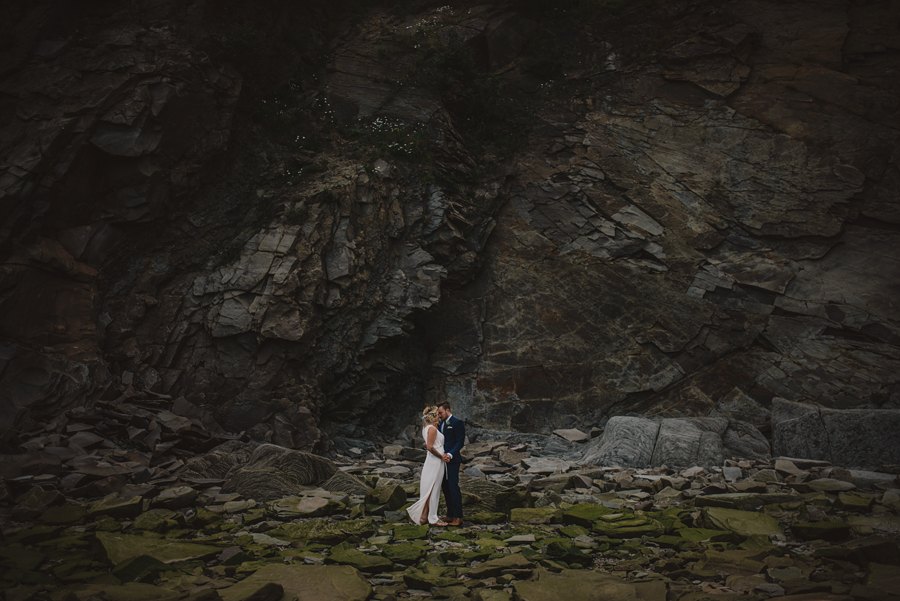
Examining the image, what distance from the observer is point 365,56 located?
1519 cm

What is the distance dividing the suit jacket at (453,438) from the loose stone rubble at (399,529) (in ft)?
2.82

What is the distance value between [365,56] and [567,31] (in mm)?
6417

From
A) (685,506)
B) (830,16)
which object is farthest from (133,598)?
(830,16)

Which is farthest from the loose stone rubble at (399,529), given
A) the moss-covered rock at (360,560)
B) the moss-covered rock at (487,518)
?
the moss-covered rock at (487,518)

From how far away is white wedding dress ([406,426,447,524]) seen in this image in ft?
21.0

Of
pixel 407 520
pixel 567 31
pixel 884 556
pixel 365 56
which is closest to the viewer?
pixel 884 556

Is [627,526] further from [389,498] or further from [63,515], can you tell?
[63,515]

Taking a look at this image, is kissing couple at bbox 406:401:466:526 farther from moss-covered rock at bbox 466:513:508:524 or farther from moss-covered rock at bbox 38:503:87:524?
moss-covered rock at bbox 38:503:87:524

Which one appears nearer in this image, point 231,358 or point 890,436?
point 890,436

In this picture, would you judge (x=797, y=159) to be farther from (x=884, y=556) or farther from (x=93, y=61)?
(x=93, y=61)

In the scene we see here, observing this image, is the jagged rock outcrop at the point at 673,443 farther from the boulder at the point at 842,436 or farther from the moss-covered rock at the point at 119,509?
the moss-covered rock at the point at 119,509

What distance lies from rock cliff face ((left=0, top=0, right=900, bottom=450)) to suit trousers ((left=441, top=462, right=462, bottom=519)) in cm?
531

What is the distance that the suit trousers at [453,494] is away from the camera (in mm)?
6418

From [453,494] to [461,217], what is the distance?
29.8 feet
